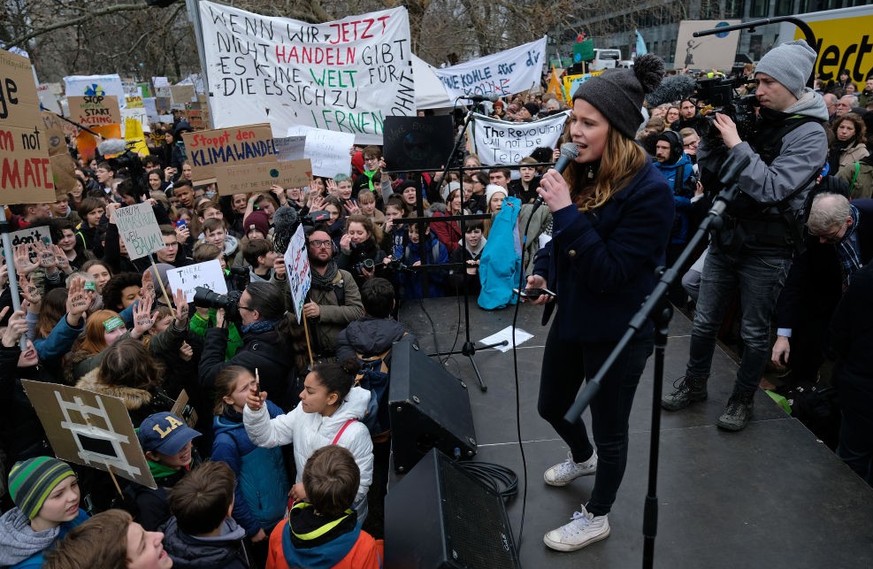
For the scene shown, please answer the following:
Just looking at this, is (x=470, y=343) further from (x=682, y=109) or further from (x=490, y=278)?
(x=682, y=109)

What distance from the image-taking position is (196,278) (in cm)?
456

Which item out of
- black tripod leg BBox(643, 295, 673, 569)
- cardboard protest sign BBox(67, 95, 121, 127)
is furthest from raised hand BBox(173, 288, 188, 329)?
cardboard protest sign BBox(67, 95, 121, 127)

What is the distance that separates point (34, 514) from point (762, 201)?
10.9 feet

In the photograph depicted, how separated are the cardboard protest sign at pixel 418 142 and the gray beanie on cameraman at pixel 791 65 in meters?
2.18

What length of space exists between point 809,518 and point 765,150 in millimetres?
1735

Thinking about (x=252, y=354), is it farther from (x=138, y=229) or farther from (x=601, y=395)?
(x=601, y=395)

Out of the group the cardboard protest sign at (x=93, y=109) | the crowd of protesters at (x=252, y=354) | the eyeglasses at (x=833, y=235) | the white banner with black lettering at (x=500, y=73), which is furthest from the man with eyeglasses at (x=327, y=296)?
the white banner with black lettering at (x=500, y=73)

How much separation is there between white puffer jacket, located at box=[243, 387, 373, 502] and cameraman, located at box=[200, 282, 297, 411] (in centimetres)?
59

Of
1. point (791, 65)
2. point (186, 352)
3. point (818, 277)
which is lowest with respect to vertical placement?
point (186, 352)

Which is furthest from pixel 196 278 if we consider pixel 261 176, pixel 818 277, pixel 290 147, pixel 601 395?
pixel 818 277

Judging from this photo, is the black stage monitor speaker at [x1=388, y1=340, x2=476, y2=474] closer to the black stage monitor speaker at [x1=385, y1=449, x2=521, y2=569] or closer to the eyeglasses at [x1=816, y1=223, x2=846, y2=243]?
the black stage monitor speaker at [x1=385, y1=449, x2=521, y2=569]

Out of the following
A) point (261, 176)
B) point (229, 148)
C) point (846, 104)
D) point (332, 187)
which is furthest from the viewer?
point (846, 104)

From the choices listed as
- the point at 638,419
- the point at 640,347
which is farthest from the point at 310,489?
the point at 638,419

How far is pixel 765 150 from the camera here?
307 centimetres
